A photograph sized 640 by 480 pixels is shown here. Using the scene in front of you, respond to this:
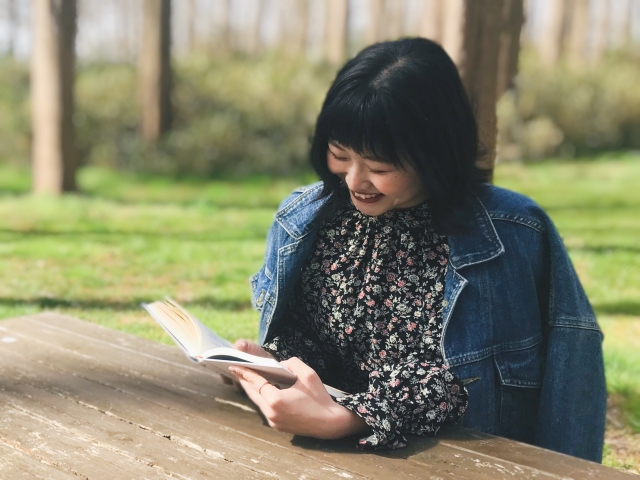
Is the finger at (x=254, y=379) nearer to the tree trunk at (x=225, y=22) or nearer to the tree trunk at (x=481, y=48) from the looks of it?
the tree trunk at (x=481, y=48)

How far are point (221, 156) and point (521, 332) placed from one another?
10.1m

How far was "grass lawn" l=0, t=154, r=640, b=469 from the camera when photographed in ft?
15.9

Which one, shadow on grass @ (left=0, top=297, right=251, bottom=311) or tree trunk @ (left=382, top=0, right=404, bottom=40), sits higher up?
tree trunk @ (left=382, top=0, right=404, bottom=40)

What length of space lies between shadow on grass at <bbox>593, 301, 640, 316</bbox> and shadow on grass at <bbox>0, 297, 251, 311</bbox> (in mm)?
2414

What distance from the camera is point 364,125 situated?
191 cm

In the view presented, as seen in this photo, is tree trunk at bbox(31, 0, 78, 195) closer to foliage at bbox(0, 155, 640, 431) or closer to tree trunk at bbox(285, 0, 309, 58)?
foliage at bbox(0, 155, 640, 431)

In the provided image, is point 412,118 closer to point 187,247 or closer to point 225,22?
point 187,247

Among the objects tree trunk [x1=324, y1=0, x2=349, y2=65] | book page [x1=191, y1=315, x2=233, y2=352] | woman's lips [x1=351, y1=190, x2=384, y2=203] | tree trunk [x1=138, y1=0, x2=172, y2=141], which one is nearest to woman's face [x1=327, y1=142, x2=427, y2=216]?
woman's lips [x1=351, y1=190, x2=384, y2=203]

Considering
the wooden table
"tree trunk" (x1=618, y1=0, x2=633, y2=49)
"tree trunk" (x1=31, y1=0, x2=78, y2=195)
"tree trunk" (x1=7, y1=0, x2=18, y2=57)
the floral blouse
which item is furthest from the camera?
"tree trunk" (x1=7, y1=0, x2=18, y2=57)

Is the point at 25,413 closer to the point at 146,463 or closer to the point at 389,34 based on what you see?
the point at 146,463

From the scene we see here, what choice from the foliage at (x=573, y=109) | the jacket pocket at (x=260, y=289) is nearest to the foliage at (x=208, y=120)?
the foliage at (x=573, y=109)

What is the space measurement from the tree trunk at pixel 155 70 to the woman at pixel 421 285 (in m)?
9.66

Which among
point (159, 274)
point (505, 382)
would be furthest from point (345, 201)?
point (159, 274)

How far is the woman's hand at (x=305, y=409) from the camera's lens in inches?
69.2
